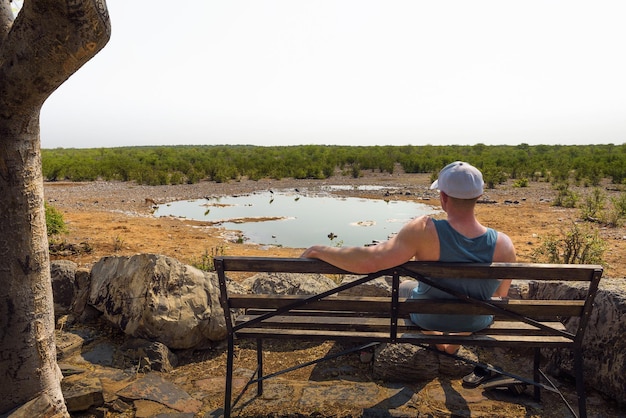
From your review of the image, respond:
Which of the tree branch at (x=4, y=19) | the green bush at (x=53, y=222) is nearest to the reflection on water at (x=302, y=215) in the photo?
the green bush at (x=53, y=222)

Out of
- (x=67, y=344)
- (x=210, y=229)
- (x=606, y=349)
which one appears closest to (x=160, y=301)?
(x=67, y=344)

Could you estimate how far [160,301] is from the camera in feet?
12.7

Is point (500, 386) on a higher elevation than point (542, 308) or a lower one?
lower

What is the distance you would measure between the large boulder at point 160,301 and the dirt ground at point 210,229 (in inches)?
9.2

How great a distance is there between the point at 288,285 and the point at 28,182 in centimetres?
261

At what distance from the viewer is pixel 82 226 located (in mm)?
11398

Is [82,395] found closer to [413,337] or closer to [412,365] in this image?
[413,337]

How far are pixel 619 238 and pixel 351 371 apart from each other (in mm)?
9189

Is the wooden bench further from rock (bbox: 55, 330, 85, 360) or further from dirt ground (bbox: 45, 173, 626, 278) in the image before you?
dirt ground (bbox: 45, 173, 626, 278)

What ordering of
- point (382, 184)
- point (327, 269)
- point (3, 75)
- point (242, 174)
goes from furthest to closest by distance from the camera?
point (242, 174) → point (382, 184) → point (327, 269) → point (3, 75)

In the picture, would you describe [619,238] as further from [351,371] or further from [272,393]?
[272,393]

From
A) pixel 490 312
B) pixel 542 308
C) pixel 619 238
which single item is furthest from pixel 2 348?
pixel 619 238

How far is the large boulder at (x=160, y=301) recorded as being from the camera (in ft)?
12.6

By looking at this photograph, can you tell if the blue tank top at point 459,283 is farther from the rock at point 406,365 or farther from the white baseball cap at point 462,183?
the rock at point 406,365
